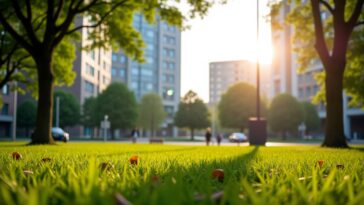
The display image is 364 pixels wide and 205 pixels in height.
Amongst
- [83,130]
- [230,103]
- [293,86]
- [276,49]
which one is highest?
[276,49]

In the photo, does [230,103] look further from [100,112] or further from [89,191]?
[89,191]

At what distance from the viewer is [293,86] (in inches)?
3634

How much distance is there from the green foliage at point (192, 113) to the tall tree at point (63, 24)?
50.6 meters

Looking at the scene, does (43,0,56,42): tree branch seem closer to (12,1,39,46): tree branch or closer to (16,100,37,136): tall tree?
(12,1,39,46): tree branch

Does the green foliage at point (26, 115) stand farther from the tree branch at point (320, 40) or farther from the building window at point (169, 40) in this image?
the building window at point (169, 40)

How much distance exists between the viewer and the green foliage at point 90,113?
203 ft

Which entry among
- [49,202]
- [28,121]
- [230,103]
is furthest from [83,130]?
[49,202]

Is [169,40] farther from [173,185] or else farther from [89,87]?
[173,185]

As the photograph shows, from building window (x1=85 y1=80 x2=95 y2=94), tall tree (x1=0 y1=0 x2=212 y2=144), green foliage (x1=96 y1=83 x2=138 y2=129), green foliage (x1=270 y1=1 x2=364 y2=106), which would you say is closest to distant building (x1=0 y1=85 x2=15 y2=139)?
green foliage (x1=96 y1=83 x2=138 y2=129)

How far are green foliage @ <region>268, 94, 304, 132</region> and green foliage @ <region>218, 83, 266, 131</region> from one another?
429 cm

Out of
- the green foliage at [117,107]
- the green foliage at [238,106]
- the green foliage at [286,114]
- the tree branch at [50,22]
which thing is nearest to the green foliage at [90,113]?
the green foliage at [117,107]

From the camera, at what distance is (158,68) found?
113312 mm

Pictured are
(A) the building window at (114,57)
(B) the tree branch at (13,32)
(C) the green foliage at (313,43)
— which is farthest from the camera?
(A) the building window at (114,57)

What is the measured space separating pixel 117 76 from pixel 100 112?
4913cm
